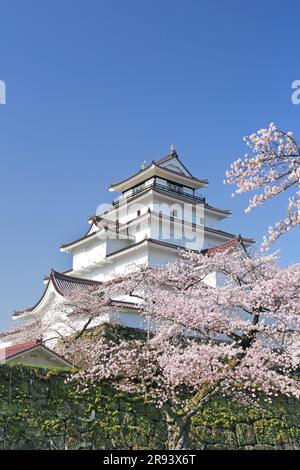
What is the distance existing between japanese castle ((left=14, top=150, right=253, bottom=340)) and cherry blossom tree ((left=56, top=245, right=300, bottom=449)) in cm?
1364

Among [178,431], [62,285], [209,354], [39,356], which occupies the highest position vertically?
[62,285]

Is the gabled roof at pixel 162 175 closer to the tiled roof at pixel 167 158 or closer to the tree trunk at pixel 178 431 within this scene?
the tiled roof at pixel 167 158

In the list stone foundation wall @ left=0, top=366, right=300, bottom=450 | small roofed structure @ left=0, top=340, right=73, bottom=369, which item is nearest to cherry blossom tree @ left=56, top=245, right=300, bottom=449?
stone foundation wall @ left=0, top=366, right=300, bottom=450

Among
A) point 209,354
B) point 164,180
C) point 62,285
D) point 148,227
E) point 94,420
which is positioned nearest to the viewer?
point 94,420

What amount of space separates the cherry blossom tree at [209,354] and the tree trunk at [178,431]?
17 mm

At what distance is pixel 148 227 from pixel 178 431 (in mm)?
19160

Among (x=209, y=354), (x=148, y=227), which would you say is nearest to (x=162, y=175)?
(x=148, y=227)

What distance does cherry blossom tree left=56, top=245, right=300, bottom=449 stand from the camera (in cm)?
898

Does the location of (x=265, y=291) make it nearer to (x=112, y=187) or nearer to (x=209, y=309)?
(x=209, y=309)

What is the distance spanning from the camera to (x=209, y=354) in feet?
Answer: 29.3

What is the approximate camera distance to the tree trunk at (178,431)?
8.98 m

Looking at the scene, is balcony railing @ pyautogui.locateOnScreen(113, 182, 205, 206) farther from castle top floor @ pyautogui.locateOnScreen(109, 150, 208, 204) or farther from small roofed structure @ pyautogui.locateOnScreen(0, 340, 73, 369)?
small roofed structure @ pyautogui.locateOnScreen(0, 340, 73, 369)

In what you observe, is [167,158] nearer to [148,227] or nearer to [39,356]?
[148,227]
